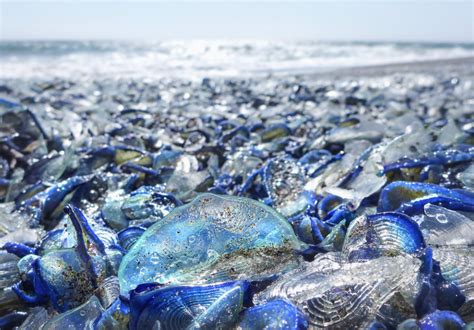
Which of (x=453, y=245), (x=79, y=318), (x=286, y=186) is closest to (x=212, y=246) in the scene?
(x=79, y=318)

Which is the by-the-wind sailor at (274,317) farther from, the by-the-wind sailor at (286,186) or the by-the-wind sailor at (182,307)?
the by-the-wind sailor at (286,186)

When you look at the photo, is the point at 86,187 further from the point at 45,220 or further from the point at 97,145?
the point at 97,145

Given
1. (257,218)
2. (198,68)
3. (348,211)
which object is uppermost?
(257,218)

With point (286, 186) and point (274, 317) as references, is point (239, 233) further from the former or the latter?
point (286, 186)

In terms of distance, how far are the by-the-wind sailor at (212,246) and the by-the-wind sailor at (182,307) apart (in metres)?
0.17

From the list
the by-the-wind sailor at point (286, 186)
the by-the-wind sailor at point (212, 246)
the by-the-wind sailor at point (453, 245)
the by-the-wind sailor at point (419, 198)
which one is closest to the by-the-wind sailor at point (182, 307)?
the by-the-wind sailor at point (212, 246)

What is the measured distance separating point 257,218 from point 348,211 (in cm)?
58

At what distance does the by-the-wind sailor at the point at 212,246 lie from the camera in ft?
5.00

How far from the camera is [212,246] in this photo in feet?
5.14

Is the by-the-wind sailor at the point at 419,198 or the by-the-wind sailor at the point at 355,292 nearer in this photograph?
the by-the-wind sailor at the point at 355,292

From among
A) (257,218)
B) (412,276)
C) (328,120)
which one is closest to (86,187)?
(257,218)

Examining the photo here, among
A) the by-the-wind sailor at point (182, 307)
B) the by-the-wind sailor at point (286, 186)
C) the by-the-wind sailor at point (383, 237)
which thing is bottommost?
the by-the-wind sailor at point (286, 186)

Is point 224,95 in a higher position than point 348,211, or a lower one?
lower

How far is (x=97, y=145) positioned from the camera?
3.75 meters
